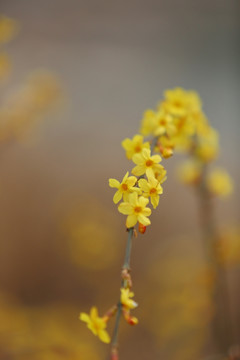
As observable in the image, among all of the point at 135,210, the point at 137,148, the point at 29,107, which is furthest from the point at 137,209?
the point at 29,107

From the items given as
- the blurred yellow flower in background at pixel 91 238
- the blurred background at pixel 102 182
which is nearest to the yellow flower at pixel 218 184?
the blurred background at pixel 102 182

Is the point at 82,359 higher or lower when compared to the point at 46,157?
lower

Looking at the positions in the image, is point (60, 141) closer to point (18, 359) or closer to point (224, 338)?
point (18, 359)

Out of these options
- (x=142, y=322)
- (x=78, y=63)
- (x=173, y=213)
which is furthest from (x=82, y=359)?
(x=78, y=63)

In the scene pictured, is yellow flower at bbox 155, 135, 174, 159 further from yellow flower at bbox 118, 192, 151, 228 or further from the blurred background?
the blurred background

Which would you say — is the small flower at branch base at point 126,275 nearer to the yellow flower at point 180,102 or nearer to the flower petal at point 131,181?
the flower petal at point 131,181

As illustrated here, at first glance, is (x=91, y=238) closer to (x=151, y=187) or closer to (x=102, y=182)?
(x=102, y=182)

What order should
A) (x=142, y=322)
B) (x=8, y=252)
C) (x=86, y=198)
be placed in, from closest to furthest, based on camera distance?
(x=142, y=322)
(x=8, y=252)
(x=86, y=198)
